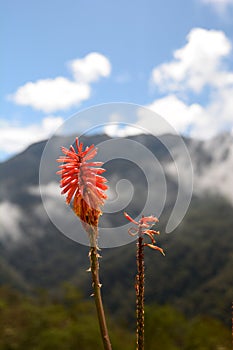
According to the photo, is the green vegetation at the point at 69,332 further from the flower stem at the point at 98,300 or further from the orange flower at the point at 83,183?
the flower stem at the point at 98,300

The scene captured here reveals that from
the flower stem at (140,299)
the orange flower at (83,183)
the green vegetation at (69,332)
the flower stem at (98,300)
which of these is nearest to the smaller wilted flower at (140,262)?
the flower stem at (140,299)

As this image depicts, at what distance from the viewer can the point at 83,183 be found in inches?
94.9

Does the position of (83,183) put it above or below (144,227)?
above

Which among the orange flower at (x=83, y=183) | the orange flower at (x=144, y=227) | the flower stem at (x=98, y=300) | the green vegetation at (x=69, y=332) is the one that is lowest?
the flower stem at (x=98, y=300)

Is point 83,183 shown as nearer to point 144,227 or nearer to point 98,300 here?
point 144,227

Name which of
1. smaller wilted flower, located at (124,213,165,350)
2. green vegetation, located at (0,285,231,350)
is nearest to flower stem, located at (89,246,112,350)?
smaller wilted flower, located at (124,213,165,350)

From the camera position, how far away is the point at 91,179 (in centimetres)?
A: 240

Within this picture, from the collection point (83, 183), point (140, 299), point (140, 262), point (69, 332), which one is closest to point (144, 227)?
point (140, 262)

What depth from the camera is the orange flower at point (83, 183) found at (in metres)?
2.32

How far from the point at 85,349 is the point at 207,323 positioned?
36.2 feet

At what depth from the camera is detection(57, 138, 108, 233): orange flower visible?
2316mm

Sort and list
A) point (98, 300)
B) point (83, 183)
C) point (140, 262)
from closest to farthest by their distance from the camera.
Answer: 1. point (98, 300)
2. point (140, 262)
3. point (83, 183)

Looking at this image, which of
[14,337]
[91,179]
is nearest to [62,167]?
[91,179]

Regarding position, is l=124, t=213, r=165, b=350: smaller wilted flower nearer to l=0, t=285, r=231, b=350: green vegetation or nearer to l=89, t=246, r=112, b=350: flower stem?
l=89, t=246, r=112, b=350: flower stem
